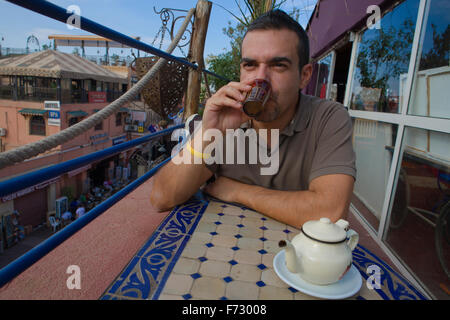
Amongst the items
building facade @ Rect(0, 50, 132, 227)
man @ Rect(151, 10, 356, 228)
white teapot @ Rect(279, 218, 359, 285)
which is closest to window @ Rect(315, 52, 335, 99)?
man @ Rect(151, 10, 356, 228)

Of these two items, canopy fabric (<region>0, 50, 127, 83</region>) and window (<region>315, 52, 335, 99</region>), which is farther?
canopy fabric (<region>0, 50, 127, 83</region>)

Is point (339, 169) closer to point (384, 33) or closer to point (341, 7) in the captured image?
point (384, 33)

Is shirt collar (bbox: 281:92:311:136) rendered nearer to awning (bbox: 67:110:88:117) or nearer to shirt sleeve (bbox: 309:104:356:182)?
shirt sleeve (bbox: 309:104:356:182)

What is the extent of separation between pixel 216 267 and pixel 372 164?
2.30 meters

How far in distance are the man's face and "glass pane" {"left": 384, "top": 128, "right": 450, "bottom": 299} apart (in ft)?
3.13

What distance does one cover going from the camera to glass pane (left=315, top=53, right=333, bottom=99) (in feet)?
15.5

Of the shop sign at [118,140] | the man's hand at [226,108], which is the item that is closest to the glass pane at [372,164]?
the man's hand at [226,108]

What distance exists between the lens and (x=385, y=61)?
2535 mm

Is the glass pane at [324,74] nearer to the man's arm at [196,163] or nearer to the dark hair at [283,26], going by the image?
the dark hair at [283,26]

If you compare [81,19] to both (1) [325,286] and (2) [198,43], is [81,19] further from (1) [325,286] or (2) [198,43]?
(2) [198,43]

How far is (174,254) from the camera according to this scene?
843 millimetres

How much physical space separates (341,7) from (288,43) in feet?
9.59

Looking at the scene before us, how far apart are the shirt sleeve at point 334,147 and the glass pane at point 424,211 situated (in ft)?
2.22

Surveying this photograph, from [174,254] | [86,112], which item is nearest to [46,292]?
[174,254]
